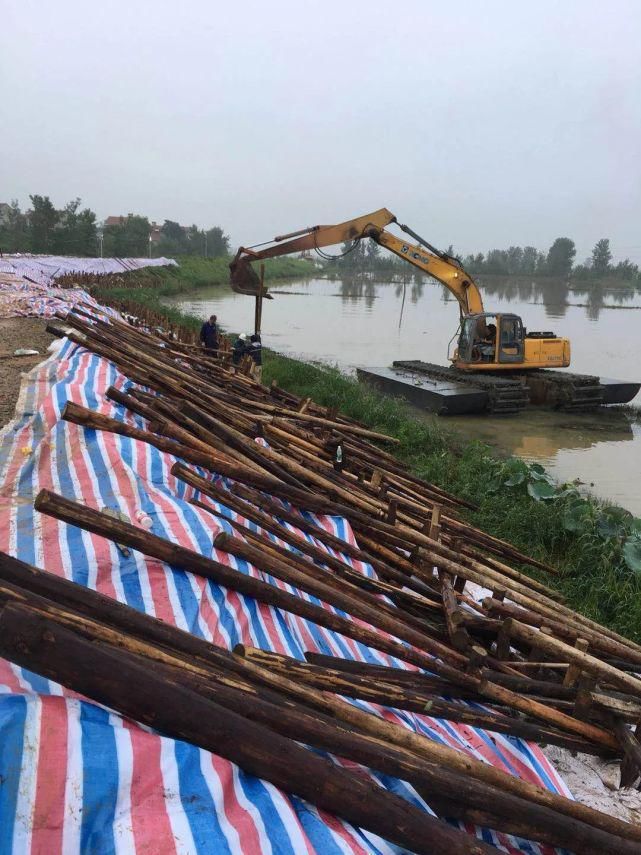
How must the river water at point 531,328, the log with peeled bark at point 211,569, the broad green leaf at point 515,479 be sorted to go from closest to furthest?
the log with peeled bark at point 211,569 < the broad green leaf at point 515,479 < the river water at point 531,328

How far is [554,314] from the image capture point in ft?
149

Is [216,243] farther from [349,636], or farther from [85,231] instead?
[349,636]

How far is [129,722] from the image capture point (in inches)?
63.1

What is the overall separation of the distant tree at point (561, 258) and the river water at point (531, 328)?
4883 centimetres

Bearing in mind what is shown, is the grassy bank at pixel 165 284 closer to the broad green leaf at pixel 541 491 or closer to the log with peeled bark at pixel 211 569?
the broad green leaf at pixel 541 491

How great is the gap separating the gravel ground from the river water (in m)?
8.33

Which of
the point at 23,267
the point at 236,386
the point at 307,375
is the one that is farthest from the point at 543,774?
the point at 23,267

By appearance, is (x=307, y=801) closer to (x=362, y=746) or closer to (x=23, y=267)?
(x=362, y=746)

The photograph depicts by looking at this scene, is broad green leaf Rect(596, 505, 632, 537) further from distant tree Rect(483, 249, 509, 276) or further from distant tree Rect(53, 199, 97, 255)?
distant tree Rect(483, 249, 509, 276)

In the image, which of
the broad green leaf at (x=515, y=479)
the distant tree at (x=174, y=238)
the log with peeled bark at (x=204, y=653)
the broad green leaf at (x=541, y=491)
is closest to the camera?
the log with peeled bark at (x=204, y=653)

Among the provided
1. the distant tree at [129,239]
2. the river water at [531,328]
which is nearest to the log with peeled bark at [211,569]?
the river water at [531,328]

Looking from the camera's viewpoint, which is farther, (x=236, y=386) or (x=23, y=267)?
(x=23, y=267)

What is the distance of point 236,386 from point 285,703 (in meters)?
5.60

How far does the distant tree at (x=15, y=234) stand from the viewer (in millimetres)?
48719
